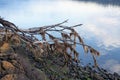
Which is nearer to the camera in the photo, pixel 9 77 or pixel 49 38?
pixel 49 38

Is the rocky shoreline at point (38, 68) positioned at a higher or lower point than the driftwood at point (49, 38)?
lower

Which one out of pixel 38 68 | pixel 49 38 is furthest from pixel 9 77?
pixel 38 68

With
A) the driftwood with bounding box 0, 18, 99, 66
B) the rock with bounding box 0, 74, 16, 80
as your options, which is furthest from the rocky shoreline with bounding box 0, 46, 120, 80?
the driftwood with bounding box 0, 18, 99, 66

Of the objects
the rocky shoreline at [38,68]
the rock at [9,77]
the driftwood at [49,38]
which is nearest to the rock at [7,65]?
the rocky shoreline at [38,68]

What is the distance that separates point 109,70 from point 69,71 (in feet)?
17.5

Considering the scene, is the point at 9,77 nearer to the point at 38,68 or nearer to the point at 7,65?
the point at 7,65

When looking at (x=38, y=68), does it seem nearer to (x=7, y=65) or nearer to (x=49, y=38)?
(x=7, y=65)

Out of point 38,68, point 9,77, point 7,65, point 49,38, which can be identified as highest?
point 49,38

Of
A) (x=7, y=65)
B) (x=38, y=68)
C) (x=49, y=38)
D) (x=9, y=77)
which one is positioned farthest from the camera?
(x=38, y=68)

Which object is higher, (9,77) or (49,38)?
(49,38)

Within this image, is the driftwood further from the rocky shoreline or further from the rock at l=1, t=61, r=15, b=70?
the rock at l=1, t=61, r=15, b=70

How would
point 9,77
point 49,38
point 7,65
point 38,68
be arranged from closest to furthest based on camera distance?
point 49,38
point 9,77
point 7,65
point 38,68

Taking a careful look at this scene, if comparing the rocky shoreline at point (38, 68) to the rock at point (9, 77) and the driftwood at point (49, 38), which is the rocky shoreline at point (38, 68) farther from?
the driftwood at point (49, 38)

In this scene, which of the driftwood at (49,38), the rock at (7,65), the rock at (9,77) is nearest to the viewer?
the driftwood at (49,38)
